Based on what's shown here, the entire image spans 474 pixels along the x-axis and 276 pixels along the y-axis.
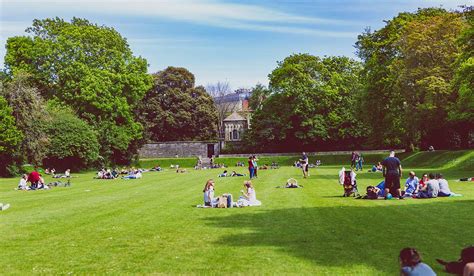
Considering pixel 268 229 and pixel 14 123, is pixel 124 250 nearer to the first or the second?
pixel 268 229

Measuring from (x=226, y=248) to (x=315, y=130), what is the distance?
72.4 m

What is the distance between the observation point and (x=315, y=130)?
83438mm

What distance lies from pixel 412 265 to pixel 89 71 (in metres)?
58.3

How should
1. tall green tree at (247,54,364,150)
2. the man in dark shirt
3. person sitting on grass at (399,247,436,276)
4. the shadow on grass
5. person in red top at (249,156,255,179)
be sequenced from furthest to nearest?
tall green tree at (247,54,364,150)
person in red top at (249,156,255,179)
the man in dark shirt
the shadow on grass
person sitting on grass at (399,247,436,276)

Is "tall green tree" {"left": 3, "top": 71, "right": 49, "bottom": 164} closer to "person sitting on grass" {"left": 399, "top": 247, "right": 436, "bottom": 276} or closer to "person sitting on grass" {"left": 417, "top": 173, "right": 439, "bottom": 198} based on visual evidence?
"person sitting on grass" {"left": 417, "top": 173, "right": 439, "bottom": 198}

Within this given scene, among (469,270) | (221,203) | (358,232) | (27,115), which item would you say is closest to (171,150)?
(27,115)

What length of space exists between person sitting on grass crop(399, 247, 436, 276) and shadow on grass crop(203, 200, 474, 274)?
162 cm

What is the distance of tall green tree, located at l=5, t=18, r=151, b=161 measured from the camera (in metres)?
61.7

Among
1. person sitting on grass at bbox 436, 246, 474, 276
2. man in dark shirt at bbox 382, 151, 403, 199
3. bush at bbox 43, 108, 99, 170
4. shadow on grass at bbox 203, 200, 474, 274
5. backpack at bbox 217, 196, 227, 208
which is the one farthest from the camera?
bush at bbox 43, 108, 99, 170

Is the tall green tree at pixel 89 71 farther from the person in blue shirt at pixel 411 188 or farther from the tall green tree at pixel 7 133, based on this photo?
the person in blue shirt at pixel 411 188

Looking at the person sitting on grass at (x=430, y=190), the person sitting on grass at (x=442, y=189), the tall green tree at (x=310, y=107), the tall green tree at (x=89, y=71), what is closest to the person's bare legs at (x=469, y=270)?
the person sitting on grass at (x=430, y=190)

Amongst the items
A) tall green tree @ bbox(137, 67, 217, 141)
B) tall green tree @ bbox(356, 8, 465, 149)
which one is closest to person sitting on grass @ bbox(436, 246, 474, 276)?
tall green tree @ bbox(356, 8, 465, 149)

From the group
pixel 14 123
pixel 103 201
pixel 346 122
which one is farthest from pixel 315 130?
pixel 103 201

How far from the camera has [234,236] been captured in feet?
44.9
